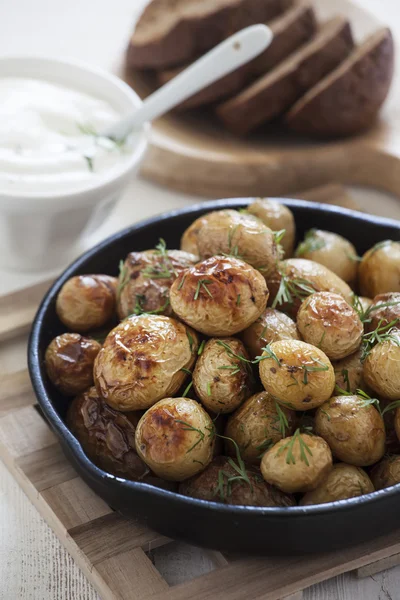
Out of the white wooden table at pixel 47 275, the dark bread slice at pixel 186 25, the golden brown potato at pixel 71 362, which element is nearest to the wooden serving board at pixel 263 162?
the white wooden table at pixel 47 275

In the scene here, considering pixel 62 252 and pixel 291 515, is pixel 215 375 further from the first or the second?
pixel 62 252

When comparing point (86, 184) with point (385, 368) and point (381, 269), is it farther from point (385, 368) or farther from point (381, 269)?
point (385, 368)

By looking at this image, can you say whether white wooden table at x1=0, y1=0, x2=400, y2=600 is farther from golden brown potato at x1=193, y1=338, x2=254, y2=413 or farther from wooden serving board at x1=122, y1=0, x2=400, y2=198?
golden brown potato at x1=193, y1=338, x2=254, y2=413

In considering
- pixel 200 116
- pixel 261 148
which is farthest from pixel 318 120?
pixel 200 116

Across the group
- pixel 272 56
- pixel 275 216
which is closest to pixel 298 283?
pixel 275 216

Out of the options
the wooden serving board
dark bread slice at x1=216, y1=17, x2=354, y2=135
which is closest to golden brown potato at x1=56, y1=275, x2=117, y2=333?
the wooden serving board

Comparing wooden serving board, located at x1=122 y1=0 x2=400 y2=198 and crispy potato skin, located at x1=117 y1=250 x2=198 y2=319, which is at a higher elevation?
crispy potato skin, located at x1=117 y1=250 x2=198 y2=319
